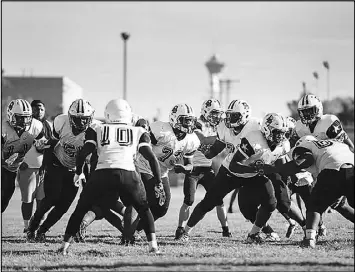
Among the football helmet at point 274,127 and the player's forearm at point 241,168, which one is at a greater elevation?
the football helmet at point 274,127

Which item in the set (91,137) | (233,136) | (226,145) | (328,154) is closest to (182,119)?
(233,136)

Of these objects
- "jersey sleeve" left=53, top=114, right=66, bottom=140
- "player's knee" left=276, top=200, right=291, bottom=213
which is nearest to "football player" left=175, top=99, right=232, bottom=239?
"player's knee" left=276, top=200, right=291, bottom=213

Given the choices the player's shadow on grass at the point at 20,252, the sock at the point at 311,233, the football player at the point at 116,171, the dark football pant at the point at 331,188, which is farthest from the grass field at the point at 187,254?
the dark football pant at the point at 331,188

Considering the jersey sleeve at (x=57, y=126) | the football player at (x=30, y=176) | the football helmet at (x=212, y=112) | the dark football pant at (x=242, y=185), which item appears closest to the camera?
the dark football pant at (x=242, y=185)

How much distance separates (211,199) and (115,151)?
226 cm

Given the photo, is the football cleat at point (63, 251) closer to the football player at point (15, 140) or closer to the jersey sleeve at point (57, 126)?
the jersey sleeve at point (57, 126)

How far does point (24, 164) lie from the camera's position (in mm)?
11383

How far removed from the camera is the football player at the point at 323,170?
8195 mm

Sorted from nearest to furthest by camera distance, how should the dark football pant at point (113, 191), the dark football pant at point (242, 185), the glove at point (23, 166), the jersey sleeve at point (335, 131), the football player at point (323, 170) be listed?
the dark football pant at point (113, 191) → the football player at point (323, 170) → the jersey sleeve at point (335, 131) → the dark football pant at point (242, 185) → the glove at point (23, 166)

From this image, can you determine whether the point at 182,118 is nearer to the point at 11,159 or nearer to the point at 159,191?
the point at 159,191

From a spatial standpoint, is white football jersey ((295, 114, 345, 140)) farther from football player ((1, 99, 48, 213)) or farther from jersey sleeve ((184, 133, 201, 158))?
football player ((1, 99, 48, 213))

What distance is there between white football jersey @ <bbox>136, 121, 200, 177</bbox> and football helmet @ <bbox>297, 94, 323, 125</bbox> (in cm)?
169

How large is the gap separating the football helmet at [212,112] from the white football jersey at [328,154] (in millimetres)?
3319

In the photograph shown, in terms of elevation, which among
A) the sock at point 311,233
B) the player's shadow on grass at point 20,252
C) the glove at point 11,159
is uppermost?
the glove at point 11,159
